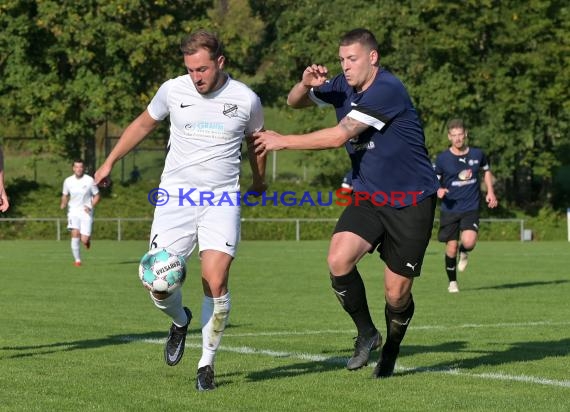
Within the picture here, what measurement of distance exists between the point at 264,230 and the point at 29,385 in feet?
114

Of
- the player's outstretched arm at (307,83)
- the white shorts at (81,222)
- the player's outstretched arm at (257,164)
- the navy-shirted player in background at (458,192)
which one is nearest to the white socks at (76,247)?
the white shorts at (81,222)

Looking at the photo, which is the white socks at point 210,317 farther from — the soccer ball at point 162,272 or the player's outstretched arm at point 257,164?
the player's outstretched arm at point 257,164

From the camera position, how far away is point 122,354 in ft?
31.2

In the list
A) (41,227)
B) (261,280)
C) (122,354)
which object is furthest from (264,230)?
(122,354)

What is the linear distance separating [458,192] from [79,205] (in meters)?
10.4

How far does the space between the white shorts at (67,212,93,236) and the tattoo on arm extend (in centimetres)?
1754

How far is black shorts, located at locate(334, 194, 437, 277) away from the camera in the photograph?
8.21m

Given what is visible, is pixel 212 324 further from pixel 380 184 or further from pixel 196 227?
pixel 380 184

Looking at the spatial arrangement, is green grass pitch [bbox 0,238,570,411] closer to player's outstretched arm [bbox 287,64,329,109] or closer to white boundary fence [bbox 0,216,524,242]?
player's outstretched arm [bbox 287,64,329,109]

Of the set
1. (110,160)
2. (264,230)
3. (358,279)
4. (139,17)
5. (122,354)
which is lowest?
(264,230)

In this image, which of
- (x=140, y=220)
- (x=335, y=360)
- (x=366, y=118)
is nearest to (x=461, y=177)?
(x=335, y=360)

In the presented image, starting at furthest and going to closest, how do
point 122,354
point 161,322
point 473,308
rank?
point 473,308 < point 161,322 < point 122,354

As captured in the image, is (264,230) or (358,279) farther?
(264,230)

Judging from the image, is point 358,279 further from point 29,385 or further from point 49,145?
point 49,145
